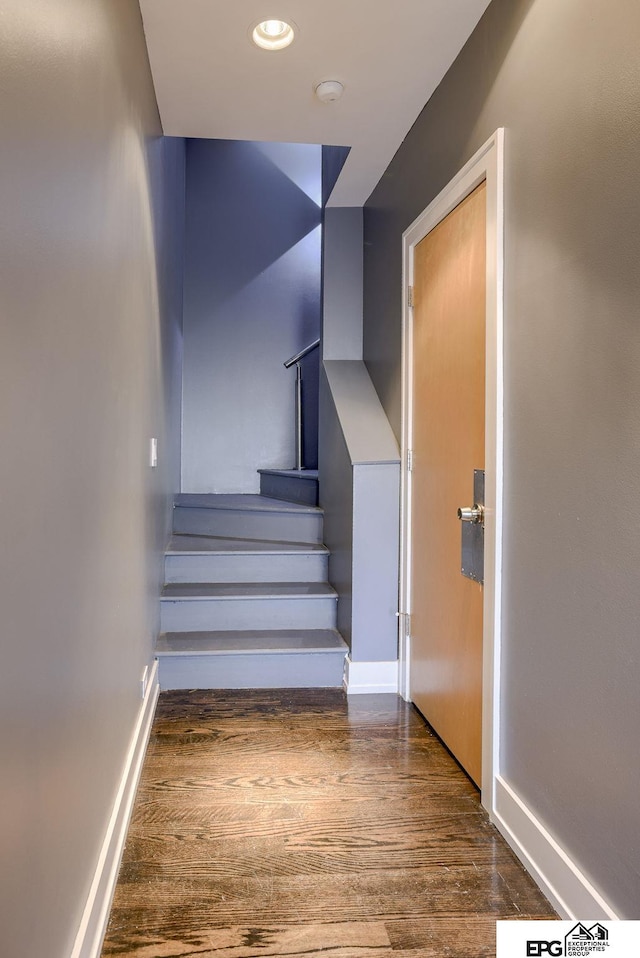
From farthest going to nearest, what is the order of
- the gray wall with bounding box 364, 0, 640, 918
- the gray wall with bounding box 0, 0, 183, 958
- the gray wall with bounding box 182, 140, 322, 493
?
the gray wall with bounding box 182, 140, 322, 493
the gray wall with bounding box 364, 0, 640, 918
the gray wall with bounding box 0, 0, 183, 958

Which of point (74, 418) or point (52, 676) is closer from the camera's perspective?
point (52, 676)

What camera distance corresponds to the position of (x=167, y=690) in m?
2.74

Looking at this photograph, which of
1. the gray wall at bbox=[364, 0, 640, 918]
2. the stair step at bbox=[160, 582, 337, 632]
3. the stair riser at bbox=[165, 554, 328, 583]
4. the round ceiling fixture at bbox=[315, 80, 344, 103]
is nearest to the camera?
the gray wall at bbox=[364, 0, 640, 918]

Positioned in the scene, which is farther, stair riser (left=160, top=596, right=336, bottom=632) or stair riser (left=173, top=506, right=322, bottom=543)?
stair riser (left=173, top=506, right=322, bottom=543)

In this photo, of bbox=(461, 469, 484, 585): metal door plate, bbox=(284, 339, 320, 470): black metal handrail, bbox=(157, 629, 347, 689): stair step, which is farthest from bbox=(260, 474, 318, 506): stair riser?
bbox=(461, 469, 484, 585): metal door plate

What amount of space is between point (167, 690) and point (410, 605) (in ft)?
3.56

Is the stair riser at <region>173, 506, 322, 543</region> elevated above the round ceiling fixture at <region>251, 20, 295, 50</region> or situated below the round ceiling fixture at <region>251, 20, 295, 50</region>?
below

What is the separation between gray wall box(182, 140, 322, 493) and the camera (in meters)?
4.62

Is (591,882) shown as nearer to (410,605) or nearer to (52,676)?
(52,676)

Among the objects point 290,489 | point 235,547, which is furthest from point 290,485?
point 235,547

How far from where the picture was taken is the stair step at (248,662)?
108 inches

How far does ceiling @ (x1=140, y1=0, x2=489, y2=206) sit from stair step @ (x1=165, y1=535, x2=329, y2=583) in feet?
6.19

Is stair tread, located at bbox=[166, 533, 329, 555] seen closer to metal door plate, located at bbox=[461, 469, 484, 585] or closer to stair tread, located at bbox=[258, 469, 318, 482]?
stair tread, located at bbox=[258, 469, 318, 482]

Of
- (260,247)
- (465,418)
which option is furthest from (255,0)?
(260,247)
